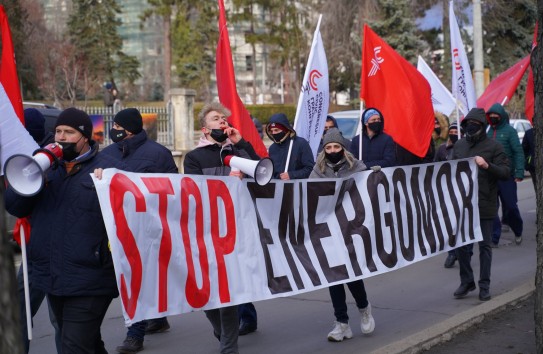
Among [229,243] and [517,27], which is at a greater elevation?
[517,27]

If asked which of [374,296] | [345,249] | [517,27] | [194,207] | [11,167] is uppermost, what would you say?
[517,27]

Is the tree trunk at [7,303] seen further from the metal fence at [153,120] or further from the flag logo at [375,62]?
the metal fence at [153,120]

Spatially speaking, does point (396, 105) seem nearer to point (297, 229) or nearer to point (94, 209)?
point (297, 229)

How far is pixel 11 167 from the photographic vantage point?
4332mm

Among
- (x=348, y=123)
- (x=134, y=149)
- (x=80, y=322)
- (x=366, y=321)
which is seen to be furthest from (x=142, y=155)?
(x=348, y=123)

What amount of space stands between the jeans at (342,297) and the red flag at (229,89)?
5.38 ft

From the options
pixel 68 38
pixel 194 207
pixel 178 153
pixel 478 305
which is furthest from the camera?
pixel 68 38

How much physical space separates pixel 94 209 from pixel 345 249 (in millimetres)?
2504

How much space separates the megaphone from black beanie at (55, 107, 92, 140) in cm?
34

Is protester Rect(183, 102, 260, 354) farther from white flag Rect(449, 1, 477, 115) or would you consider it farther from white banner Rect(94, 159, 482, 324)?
white flag Rect(449, 1, 477, 115)

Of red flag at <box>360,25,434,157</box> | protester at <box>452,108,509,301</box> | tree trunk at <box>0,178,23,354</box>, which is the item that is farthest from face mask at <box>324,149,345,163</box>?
tree trunk at <box>0,178,23,354</box>

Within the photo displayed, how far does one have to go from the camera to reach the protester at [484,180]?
7902mm

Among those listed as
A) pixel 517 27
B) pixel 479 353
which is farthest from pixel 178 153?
pixel 517 27

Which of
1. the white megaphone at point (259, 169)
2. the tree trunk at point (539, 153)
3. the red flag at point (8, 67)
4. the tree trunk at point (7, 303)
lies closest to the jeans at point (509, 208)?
the tree trunk at point (539, 153)
